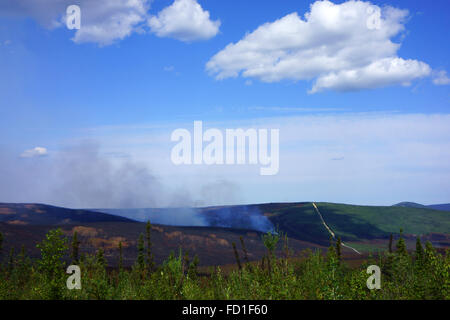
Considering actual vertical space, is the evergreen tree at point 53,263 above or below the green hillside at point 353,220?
above

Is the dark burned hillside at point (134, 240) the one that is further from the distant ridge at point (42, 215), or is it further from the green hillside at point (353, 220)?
the green hillside at point (353, 220)

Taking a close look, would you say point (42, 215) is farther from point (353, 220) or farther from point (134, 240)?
point (353, 220)

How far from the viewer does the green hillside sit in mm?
130125

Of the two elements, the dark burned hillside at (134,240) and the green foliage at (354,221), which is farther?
the green foliage at (354,221)

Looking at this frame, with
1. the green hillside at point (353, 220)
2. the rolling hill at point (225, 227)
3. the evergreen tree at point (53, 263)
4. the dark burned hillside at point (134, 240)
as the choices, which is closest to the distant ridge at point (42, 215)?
the rolling hill at point (225, 227)

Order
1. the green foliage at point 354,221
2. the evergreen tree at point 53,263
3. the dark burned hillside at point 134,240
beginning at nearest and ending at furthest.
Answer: the evergreen tree at point 53,263 < the dark burned hillside at point 134,240 < the green foliage at point 354,221

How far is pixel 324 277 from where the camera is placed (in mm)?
17812

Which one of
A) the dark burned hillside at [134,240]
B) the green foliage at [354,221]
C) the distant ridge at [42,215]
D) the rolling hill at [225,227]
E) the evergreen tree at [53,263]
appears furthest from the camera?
the green foliage at [354,221]

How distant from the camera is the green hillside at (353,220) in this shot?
130125mm

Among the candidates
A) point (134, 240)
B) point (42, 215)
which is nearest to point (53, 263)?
point (134, 240)

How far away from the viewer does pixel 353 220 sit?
5738 inches

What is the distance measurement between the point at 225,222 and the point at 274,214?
21538mm
